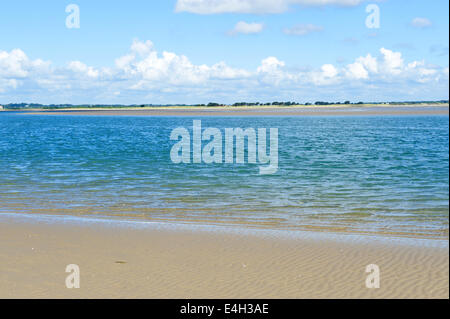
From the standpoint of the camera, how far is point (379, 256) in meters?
9.59

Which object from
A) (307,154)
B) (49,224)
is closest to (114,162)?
(307,154)

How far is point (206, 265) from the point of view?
29.9ft

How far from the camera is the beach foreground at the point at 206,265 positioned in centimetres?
770
